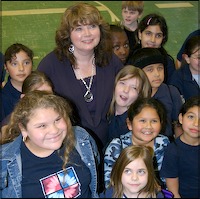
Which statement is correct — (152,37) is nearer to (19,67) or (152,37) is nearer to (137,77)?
(137,77)

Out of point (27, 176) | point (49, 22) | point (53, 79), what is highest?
point (49, 22)

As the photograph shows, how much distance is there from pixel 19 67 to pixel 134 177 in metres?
1.94

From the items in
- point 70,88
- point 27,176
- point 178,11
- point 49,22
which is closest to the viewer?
point 27,176

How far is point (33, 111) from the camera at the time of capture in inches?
88.7

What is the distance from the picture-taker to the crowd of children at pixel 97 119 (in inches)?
89.4

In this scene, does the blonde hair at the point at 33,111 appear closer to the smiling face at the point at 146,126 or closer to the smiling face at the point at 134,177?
the smiling face at the point at 134,177

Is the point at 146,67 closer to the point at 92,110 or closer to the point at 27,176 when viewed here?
the point at 92,110

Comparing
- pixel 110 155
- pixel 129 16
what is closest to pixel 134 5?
pixel 129 16

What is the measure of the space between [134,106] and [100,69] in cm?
51

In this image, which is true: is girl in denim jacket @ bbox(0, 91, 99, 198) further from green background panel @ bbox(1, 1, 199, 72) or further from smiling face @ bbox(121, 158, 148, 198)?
green background panel @ bbox(1, 1, 199, 72)

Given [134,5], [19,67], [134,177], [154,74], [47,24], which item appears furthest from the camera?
[47,24]

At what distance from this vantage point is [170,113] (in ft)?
11.1

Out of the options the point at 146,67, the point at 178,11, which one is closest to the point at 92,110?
the point at 146,67

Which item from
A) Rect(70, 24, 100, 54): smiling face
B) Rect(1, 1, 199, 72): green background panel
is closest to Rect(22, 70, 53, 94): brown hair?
Rect(70, 24, 100, 54): smiling face
